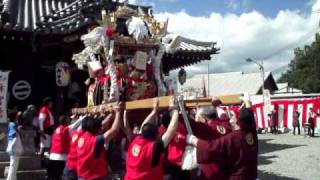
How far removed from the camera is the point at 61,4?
48.4 feet

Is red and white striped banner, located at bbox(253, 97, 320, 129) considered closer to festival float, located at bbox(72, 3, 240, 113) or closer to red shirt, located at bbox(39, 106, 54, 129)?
festival float, located at bbox(72, 3, 240, 113)

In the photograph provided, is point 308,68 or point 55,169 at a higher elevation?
point 308,68

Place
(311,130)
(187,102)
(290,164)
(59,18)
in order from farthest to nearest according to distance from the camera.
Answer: (311,130)
(290,164)
(59,18)
(187,102)

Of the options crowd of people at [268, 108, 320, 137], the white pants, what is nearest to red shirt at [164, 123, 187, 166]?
the white pants

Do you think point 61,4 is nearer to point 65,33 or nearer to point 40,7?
point 40,7

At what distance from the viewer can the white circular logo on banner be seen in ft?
39.2

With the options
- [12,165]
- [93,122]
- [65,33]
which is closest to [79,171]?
[93,122]

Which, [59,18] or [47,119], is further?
[59,18]

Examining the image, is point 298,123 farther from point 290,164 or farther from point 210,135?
point 210,135

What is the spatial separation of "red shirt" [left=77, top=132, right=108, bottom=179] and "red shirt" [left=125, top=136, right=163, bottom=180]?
2.37 ft

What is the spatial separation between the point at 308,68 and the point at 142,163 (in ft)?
197

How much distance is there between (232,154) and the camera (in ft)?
15.6

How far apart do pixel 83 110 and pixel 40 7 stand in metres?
7.22

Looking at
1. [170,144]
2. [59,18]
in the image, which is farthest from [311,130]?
[170,144]
